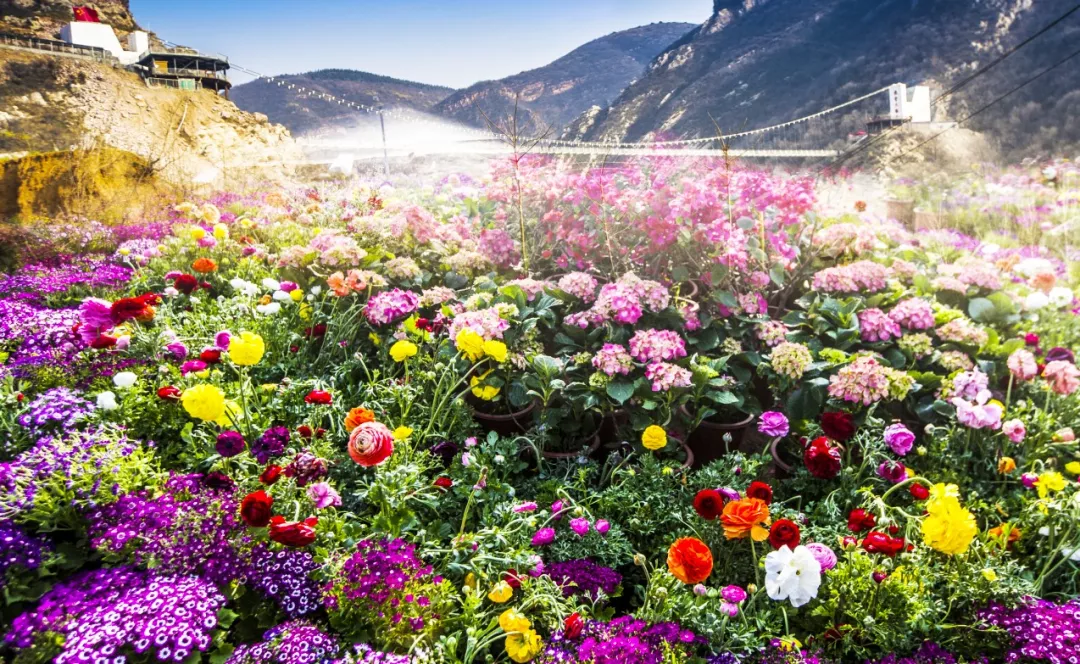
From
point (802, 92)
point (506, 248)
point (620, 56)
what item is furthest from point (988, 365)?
point (802, 92)

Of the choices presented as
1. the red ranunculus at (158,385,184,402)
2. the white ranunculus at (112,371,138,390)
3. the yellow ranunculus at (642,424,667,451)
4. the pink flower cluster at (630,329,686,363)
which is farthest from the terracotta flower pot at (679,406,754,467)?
the white ranunculus at (112,371,138,390)

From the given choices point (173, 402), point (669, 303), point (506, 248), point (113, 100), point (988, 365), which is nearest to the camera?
point (173, 402)

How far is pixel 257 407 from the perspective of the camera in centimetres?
186

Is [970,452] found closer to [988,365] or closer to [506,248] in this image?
[988,365]

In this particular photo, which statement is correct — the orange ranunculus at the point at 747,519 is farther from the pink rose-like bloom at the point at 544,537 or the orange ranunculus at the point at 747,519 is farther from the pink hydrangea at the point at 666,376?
the pink hydrangea at the point at 666,376

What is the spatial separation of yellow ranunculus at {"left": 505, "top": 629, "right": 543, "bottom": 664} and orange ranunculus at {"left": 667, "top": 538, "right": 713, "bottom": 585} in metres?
0.30

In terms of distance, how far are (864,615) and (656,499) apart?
549 millimetres

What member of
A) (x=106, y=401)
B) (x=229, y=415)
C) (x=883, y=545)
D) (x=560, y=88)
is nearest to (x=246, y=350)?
(x=229, y=415)

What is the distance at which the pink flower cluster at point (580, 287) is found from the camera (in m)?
2.32

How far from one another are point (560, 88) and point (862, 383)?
464cm

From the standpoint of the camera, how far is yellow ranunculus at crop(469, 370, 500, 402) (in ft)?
6.45

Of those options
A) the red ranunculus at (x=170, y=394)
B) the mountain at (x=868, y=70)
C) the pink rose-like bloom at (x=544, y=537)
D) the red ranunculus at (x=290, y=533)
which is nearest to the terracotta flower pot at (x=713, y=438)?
the pink rose-like bloom at (x=544, y=537)

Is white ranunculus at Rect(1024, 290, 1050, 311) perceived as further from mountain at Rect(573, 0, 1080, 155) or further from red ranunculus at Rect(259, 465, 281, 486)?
mountain at Rect(573, 0, 1080, 155)

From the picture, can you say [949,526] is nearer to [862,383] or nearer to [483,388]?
[862,383]
